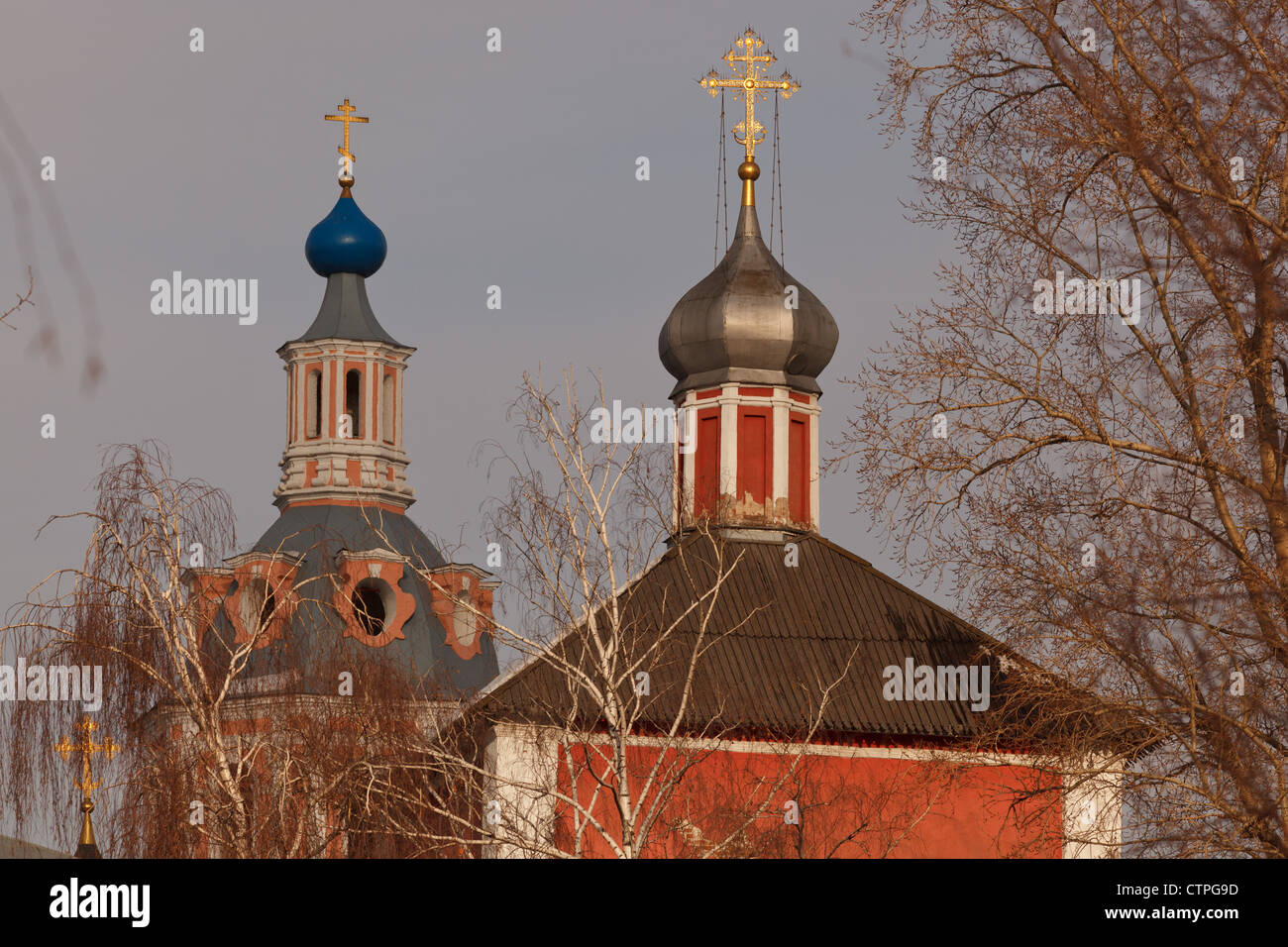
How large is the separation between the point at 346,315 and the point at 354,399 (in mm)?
1808

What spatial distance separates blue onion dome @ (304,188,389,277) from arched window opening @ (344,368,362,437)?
2.37 metres

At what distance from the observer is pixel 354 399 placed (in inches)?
1879

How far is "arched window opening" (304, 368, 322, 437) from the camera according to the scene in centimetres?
4719

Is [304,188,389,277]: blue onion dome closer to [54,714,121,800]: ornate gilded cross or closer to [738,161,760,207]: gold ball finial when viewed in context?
[738,161,760,207]: gold ball finial

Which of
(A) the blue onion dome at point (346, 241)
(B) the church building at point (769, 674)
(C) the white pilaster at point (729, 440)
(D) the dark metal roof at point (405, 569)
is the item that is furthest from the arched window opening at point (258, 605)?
(A) the blue onion dome at point (346, 241)

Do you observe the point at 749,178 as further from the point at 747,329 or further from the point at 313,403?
the point at 313,403

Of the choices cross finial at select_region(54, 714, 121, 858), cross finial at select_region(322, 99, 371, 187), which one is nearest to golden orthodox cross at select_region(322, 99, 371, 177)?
cross finial at select_region(322, 99, 371, 187)

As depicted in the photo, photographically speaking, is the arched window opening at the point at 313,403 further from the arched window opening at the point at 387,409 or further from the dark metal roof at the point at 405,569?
the dark metal roof at the point at 405,569

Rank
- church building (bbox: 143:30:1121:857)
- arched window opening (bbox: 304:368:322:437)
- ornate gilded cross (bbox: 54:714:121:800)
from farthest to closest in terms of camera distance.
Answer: arched window opening (bbox: 304:368:322:437)
church building (bbox: 143:30:1121:857)
ornate gilded cross (bbox: 54:714:121:800)
